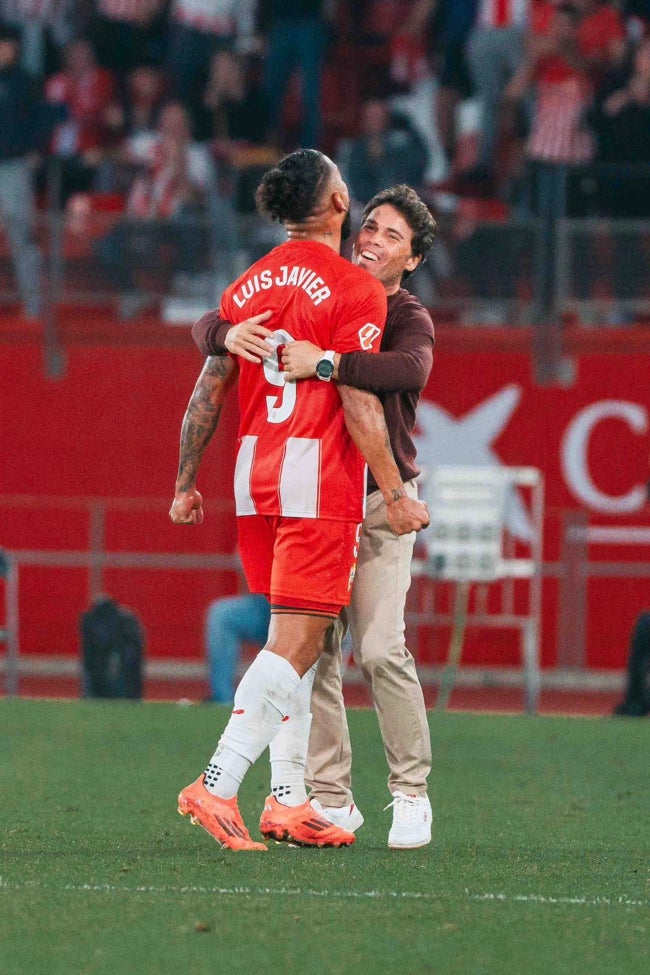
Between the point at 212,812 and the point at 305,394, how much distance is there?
1.23 m

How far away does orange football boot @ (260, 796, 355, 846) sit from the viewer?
5.39 m

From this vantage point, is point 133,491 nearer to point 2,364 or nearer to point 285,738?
point 2,364

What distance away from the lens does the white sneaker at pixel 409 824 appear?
5469mm

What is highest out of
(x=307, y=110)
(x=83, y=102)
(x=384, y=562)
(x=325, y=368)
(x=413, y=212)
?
(x=83, y=102)

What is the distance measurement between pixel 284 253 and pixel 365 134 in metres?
9.86

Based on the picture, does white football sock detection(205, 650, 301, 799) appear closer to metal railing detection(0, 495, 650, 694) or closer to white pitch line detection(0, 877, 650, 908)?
white pitch line detection(0, 877, 650, 908)

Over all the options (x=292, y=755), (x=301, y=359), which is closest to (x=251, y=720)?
(x=292, y=755)

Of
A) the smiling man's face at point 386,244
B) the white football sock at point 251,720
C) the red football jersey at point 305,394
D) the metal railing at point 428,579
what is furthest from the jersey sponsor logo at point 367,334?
the metal railing at point 428,579

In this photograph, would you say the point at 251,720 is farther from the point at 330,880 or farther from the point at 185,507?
the point at 185,507

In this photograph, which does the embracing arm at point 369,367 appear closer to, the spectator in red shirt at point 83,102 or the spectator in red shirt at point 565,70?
the spectator in red shirt at point 565,70

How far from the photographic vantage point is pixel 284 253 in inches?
207

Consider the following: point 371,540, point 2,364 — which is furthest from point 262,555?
point 2,364

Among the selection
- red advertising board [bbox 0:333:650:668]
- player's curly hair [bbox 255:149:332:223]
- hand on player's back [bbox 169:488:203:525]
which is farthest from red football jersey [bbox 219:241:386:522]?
red advertising board [bbox 0:333:650:668]

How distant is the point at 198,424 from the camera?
543cm
